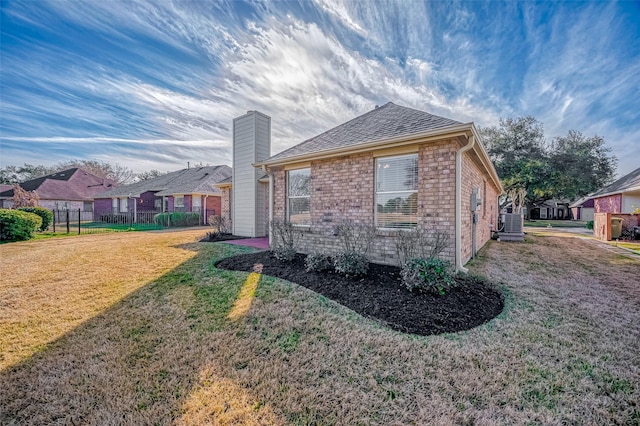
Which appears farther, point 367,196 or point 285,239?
point 285,239

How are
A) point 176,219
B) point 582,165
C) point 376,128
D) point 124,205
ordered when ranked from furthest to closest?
1. point 582,165
2. point 124,205
3. point 176,219
4. point 376,128

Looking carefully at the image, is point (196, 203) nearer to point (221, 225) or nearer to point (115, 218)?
point (115, 218)

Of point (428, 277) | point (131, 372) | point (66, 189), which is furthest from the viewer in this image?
point (66, 189)

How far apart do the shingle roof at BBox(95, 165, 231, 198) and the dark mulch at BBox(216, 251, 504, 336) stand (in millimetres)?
18471

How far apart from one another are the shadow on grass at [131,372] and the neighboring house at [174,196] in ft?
60.3

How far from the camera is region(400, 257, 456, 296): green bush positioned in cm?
442

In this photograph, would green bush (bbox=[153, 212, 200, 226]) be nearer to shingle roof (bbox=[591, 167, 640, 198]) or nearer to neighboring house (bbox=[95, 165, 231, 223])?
neighboring house (bbox=[95, 165, 231, 223])

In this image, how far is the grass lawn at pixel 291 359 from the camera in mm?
2201

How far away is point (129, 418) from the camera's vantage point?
2.12 meters

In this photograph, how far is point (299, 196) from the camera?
8016 mm

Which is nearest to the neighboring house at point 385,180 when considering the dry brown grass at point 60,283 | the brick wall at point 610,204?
the dry brown grass at point 60,283

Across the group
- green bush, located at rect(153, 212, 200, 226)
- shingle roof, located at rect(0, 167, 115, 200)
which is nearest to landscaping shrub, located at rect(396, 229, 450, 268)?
green bush, located at rect(153, 212, 200, 226)

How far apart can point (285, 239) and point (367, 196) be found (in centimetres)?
274

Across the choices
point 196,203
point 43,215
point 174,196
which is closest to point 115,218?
point 174,196
